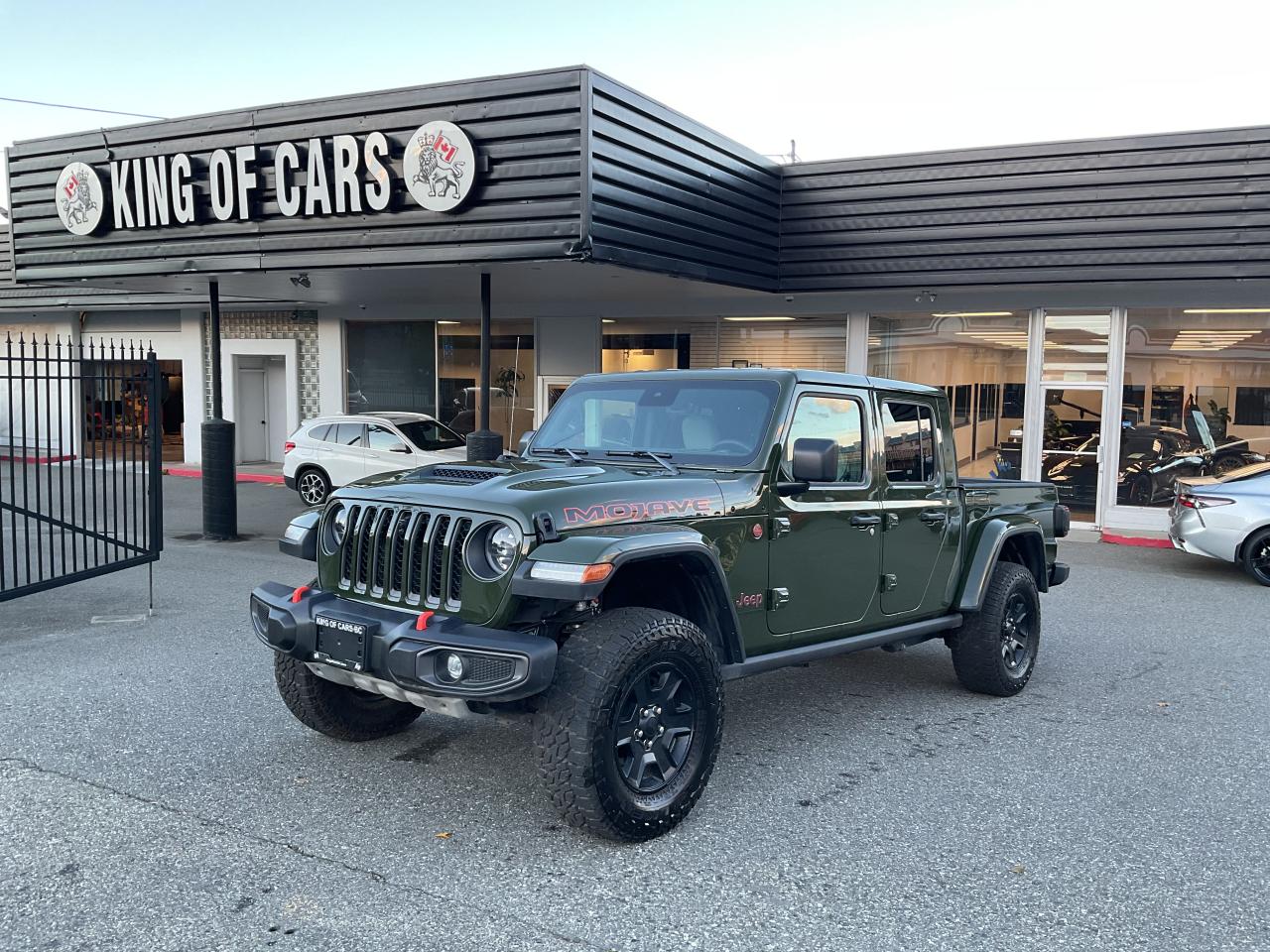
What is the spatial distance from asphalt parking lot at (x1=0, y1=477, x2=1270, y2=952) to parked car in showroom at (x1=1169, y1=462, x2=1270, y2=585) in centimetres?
401

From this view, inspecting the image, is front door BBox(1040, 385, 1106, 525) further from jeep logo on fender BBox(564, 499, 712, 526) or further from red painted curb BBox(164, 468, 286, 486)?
red painted curb BBox(164, 468, 286, 486)

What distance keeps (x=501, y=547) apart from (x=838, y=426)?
2.18 meters

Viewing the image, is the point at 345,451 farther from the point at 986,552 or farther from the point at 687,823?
the point at 687,823

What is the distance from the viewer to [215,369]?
1248 cm

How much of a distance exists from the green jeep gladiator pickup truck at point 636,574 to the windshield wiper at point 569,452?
0.02 metres

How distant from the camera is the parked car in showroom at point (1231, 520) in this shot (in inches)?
425

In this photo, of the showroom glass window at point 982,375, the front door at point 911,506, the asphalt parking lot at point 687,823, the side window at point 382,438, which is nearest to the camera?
the asphalt parking lot at point 687,823

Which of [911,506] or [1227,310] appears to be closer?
[911,506]

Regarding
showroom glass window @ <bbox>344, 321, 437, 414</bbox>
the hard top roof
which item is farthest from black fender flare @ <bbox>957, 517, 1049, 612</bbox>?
showroom glass window @ <bbox>344, 321, 437, 414</bbox>

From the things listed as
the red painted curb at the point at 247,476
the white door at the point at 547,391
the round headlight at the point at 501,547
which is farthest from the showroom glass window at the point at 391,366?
the round headlight at the point at 501,547

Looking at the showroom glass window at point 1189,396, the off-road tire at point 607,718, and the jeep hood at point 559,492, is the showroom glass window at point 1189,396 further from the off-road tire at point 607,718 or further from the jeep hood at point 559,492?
Answer: the off-road tire at point 607,718

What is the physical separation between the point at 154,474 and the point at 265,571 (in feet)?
7.59

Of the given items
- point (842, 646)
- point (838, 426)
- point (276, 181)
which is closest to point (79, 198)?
point (276, 181)

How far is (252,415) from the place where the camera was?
72.6 ft
